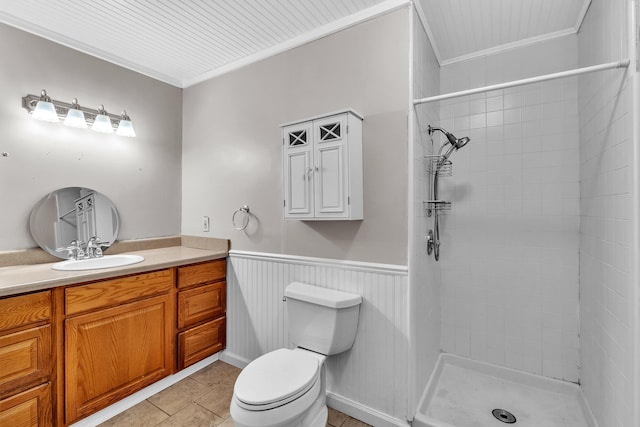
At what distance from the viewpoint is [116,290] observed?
1801mm

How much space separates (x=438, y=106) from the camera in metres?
2.37

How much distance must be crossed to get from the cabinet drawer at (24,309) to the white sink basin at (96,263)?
31 cm

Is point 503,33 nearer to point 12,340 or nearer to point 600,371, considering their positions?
point 600,371

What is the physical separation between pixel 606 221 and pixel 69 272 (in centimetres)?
276

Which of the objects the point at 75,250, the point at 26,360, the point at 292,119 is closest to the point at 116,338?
the point at 26,360

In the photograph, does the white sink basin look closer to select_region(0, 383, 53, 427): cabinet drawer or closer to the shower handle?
select_region(0, 383, 53, 427): cabinet drawer

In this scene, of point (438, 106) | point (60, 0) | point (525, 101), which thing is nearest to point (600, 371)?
point (525, 101)

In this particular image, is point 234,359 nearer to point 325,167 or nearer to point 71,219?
point 71,219

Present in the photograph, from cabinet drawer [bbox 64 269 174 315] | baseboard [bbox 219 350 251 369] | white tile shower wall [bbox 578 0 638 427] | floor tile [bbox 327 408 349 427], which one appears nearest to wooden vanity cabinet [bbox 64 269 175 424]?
cabinet drawer [bbox 64 269 174 315]

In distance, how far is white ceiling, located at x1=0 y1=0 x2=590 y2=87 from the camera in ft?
5.82

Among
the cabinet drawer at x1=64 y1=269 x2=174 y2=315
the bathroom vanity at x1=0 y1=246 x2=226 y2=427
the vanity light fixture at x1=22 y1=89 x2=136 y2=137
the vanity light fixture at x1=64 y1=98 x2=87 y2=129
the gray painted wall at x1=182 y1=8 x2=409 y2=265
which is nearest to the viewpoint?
the bathroom vanity at x1=0 y1=246 x2=226 y2=427

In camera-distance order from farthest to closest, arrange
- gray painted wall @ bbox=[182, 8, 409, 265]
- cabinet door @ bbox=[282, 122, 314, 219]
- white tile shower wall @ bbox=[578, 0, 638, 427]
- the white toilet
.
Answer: cabinet door @ bbox=[282, 122, 314, 219]
gray painted wall @ bbox=[182, 8, 409, 265]
the white toilet
white tile shower wall @ bbox=[578, 0, 638, 427]

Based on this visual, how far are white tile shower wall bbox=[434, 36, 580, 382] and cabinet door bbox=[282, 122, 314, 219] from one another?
1.10 metres

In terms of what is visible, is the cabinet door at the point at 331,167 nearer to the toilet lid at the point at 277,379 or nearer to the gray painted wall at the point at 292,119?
the gray painted wall at the point at 292,119
